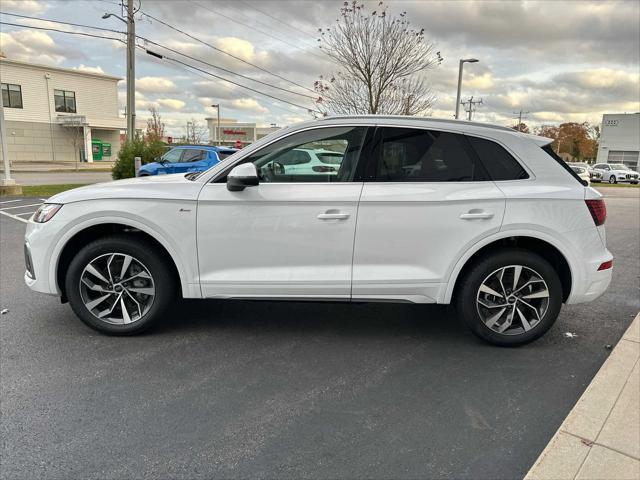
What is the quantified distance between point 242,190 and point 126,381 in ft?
5.10

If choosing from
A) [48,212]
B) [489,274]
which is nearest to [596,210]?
[489,274]

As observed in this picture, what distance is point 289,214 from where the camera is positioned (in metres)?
3.62

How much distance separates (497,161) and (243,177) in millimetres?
1971

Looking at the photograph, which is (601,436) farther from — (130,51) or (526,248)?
(130,51)

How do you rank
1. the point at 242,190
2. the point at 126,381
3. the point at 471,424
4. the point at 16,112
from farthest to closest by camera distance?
1. the point at 16,112
2. the point at 242,190
3. the point at 126,381
4. the point at 471,424

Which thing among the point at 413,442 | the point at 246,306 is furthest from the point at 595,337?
the point at 246,306

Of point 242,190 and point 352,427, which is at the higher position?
point 242,190

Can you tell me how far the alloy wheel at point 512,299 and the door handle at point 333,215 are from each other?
1211 mm

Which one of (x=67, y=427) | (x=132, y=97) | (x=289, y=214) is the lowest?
(x=67, y=427)

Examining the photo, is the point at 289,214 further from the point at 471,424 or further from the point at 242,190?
the point at 471,424

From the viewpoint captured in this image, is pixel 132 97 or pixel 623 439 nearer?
pixel 623 439

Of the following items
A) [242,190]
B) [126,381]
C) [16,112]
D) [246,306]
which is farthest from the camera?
[16,112]

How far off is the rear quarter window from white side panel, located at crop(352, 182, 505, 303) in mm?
140

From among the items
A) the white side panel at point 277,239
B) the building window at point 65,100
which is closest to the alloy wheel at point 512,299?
the white side panel at point 277,239
